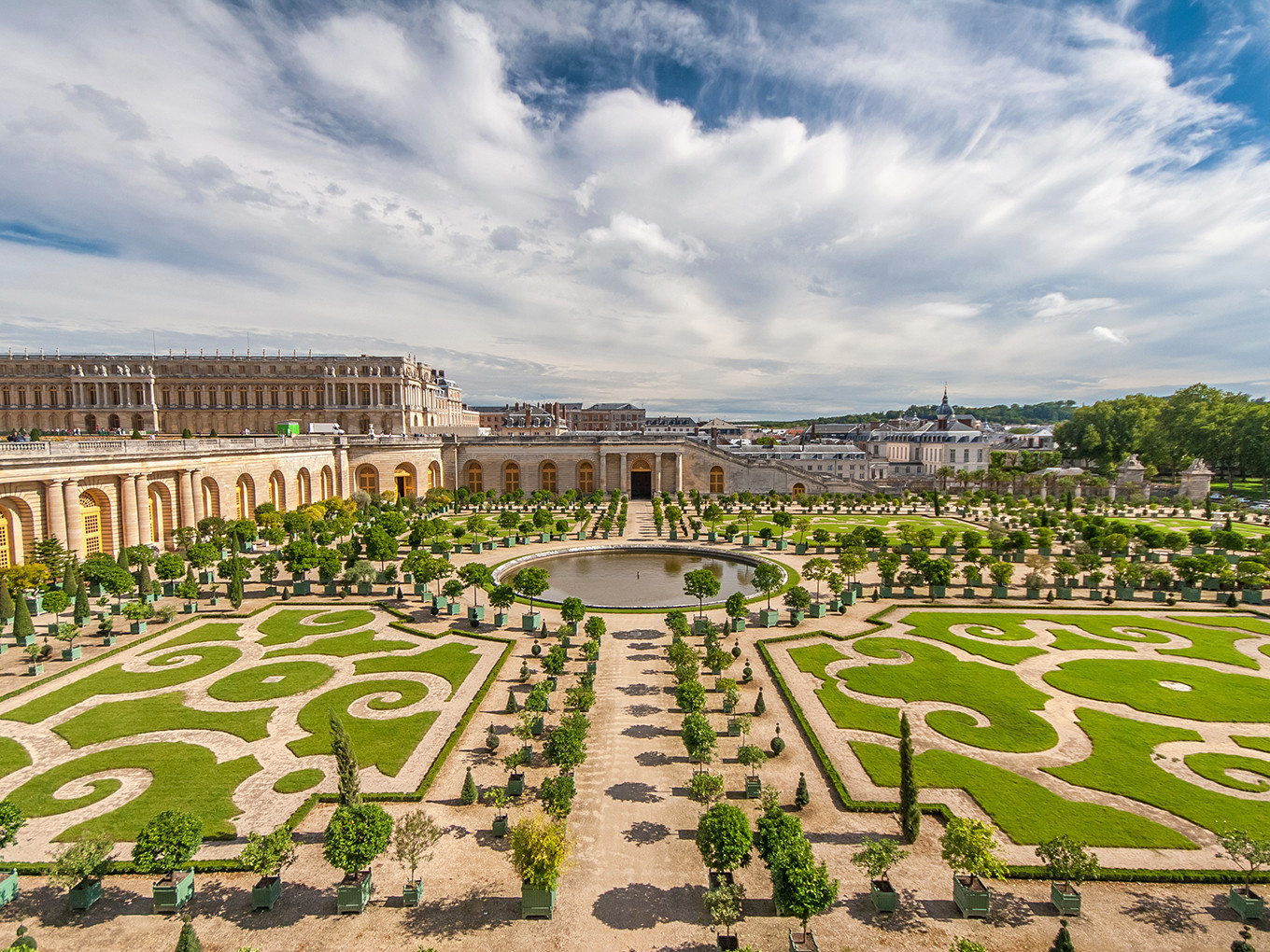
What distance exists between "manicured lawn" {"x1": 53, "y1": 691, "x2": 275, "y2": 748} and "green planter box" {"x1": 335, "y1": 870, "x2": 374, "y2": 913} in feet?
31.9

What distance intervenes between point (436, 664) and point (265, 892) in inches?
560

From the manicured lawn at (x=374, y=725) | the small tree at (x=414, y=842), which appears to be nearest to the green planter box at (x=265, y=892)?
the small tree at (x=414, y=842)

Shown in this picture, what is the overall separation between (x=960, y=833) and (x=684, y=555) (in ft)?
123

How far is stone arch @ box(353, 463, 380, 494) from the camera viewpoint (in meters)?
75.8

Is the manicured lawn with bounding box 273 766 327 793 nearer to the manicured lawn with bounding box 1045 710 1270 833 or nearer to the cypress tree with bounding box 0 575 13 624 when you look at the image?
the manicured lawn with bounding box 1045 710 1270 833

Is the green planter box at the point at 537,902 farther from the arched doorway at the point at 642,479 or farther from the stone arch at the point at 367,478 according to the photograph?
the arched doorway at the point at 642,479

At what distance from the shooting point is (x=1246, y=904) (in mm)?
13539

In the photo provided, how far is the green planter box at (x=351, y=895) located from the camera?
13.7 meters

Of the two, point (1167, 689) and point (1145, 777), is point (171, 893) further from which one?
point (1167, 689)

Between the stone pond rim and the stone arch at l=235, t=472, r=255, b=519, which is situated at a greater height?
the stone arch at l=235, t=472, r=255, b=519

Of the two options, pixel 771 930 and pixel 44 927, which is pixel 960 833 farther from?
pixel 44 927

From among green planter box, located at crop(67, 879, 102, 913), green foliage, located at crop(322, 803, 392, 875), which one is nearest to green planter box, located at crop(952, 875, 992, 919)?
green foliage, located at crop(322, 803, 392, 875)

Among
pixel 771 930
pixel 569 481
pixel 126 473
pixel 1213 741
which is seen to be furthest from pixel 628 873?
pixel 569 481

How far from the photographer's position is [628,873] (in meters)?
15.0
